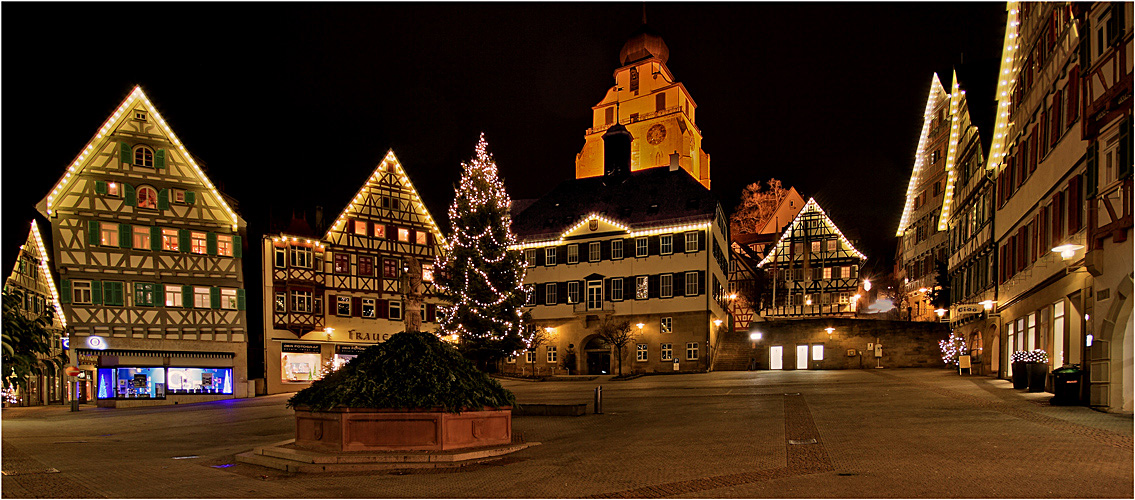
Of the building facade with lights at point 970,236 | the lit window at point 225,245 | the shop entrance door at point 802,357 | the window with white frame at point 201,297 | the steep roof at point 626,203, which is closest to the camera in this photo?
the building facade with lights at point 970,236

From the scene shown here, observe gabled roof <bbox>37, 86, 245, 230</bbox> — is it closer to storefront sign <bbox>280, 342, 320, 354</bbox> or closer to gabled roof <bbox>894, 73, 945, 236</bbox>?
storefront sign <bbox>280, 342, 320, 354</bbox>

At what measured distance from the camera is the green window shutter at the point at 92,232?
1364 inches

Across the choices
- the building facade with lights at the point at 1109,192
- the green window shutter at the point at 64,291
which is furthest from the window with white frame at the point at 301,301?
the building facade with lights at the point at 1109,192

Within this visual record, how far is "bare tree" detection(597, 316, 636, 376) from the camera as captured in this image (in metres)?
45.8

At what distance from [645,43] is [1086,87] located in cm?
7301

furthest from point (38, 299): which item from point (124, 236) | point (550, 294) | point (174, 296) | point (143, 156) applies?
point (550, 294)

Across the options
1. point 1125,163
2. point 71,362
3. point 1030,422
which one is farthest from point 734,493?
point 71,362

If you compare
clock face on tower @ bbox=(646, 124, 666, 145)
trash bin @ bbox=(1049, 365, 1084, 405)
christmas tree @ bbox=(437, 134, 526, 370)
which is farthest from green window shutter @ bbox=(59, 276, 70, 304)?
clock face on tower @ bbox=(646, 124, 666, 145)

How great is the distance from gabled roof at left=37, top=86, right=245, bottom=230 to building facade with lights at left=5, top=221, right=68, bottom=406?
93.8 inches

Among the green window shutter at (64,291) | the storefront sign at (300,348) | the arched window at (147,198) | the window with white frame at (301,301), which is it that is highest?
the arched window at (147,198)

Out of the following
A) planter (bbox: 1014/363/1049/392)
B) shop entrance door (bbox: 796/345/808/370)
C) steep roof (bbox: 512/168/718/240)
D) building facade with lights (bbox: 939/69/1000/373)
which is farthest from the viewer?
steep roof (bbox: 512/168/718/240)

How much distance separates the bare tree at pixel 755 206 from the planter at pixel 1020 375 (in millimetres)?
54686

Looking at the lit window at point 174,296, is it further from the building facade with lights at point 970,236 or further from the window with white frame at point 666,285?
the building facade with lights at point 970,236

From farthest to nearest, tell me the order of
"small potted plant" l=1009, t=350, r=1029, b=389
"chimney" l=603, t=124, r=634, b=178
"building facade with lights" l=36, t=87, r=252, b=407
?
"chimney" l=603, t=124, r=634, b=178 → "building facade with lights" l=36, t=87, r=252, b=407 → "small potted plant" l=1009, t=350, r=1029, b=389
